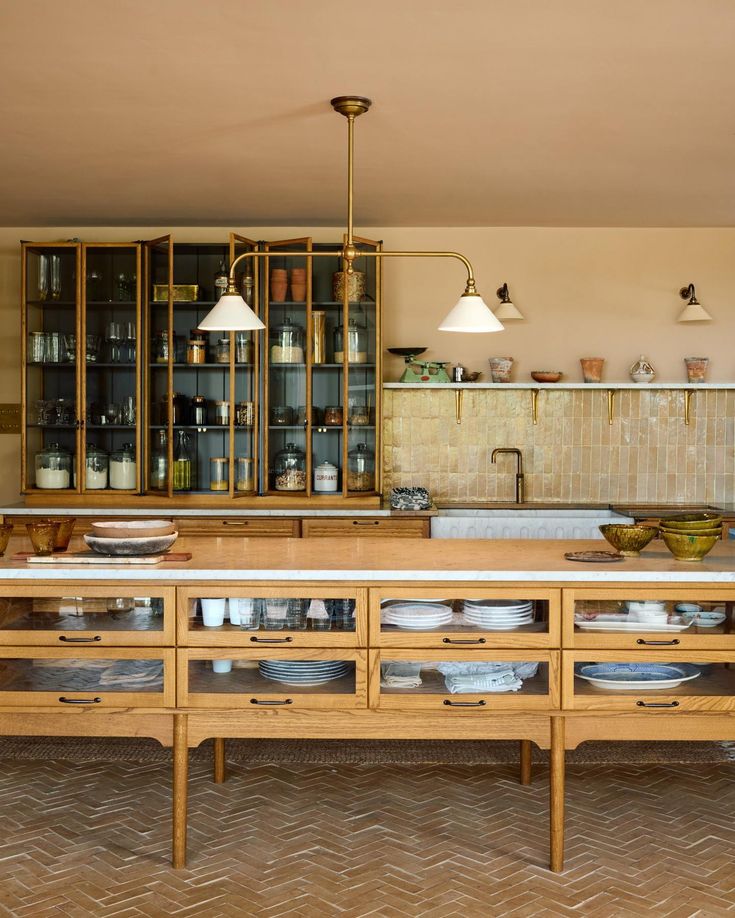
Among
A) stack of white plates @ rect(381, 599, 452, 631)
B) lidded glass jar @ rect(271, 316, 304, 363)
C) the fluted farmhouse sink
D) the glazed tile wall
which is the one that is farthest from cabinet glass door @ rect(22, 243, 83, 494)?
stack of white plates @ rect(381, 599, 452, 631)

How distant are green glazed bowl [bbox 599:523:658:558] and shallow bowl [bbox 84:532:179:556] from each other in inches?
64.8

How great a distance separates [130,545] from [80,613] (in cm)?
32

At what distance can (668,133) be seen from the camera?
14.8ft

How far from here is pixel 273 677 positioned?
332 centimetres

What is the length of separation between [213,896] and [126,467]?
368 centimetres

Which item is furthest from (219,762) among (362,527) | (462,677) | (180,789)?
(362,527)

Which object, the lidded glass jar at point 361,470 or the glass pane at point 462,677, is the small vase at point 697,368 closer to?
the lidded glass jar at point 361,470

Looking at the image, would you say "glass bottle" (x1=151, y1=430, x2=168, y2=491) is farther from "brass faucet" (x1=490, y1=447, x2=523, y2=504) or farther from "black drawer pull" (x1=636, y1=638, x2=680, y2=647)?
"black drawer pull" (x1=636, y1=638, x2=680, y2=647)

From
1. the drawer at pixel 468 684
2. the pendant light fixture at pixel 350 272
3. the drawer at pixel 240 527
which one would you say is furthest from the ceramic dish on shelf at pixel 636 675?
the drawer at pixel 240 527

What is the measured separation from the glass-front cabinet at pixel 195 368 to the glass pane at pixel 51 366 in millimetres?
12

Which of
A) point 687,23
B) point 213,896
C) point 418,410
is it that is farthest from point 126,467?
point 687,23

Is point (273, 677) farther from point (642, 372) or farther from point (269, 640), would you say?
point (642, 372)

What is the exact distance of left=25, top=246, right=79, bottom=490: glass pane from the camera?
21.0 feet

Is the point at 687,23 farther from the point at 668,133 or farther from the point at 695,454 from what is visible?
the point at 695,454
